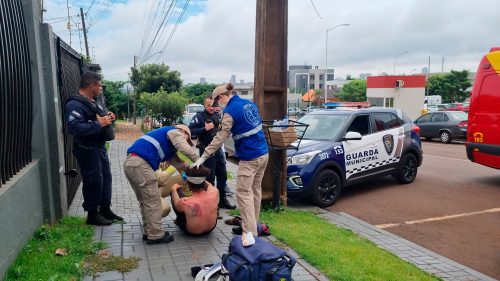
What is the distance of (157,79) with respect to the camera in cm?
3481

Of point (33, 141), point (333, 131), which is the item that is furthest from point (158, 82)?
point (33, 141)

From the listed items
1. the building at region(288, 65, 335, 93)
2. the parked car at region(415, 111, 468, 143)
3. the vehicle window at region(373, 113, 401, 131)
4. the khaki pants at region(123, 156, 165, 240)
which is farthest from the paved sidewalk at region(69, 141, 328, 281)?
the building at region(288, 65, 335, 93)

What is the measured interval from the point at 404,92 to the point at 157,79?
20.6m

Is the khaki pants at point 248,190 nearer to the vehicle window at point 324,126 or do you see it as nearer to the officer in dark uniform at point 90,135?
the officer in dark uniform at point 90,135

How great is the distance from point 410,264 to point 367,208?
10.0 feet

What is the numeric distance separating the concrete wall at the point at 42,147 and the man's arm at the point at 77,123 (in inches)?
14.0

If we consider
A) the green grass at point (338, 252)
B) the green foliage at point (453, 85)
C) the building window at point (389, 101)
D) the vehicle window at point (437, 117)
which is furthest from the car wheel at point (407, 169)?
the green foliage at point (453, 85)

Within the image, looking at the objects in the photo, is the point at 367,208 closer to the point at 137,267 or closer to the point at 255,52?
the point at 255,52

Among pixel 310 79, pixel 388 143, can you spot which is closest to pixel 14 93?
pixel 388 143

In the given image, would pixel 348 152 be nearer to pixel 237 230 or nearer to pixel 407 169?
pixel 407 169

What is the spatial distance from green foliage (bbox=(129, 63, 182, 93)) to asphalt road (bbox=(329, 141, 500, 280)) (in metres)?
26.5

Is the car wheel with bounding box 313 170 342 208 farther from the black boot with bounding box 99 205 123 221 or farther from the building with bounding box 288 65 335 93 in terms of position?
the building with bounding box 288 65 335 93

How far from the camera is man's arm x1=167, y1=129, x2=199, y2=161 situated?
15.4 ft

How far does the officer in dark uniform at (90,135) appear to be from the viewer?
5098mm
